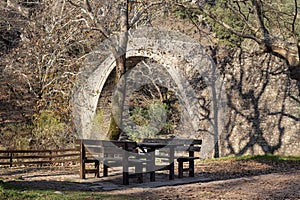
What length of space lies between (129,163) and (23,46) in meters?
9.32

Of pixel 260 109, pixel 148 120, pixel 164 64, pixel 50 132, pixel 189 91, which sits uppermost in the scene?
pixel 164 64

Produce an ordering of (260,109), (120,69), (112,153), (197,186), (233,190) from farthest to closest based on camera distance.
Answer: (260,109) < (120,69) < (112,153) < (197,186) < (233,190)

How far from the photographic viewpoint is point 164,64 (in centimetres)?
1620

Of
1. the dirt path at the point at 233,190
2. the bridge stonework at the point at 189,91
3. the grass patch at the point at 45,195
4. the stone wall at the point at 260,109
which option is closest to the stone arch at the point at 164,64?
the bridge stonework at the point at 189,91

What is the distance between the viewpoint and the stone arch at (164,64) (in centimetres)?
1463

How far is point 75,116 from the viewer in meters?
14.7

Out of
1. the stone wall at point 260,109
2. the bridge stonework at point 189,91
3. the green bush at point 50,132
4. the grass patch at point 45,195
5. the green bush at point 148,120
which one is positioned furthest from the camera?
the green bush at point 148,120

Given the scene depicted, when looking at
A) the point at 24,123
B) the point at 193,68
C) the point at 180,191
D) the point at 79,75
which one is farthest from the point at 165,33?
the point at 180,191

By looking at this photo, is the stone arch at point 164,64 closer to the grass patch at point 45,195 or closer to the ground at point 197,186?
the ground at point 197,186

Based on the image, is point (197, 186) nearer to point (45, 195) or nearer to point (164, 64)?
point (45, 195)

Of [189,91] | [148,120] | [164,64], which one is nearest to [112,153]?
[189,91]

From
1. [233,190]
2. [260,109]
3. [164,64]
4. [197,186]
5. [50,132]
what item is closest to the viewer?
[233,190]

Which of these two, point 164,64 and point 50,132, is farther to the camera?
point 164,64

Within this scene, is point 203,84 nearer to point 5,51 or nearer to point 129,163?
point 129,163
